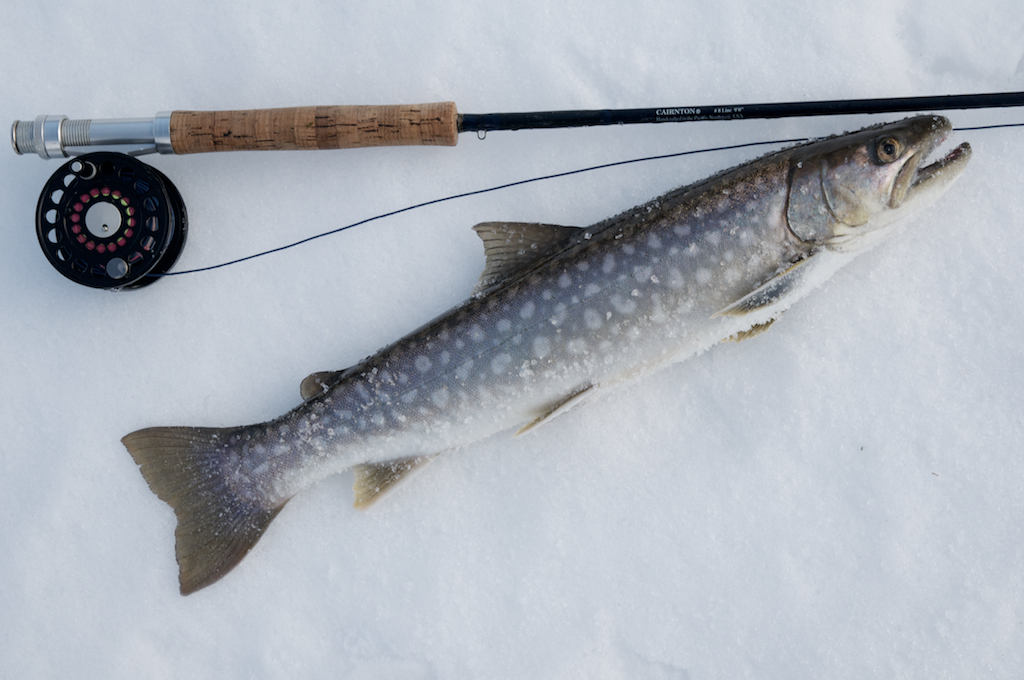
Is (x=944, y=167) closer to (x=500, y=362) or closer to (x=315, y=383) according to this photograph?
(x=500, y=362)

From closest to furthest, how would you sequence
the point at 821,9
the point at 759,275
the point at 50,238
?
the point at 759,275
the point at 50,238
the point at 821,9

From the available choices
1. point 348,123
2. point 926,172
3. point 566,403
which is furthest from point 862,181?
point 348,123

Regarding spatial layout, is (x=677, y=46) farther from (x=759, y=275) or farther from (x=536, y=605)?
(x=536, y=605)

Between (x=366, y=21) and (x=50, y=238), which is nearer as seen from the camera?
(x=50, y=238)

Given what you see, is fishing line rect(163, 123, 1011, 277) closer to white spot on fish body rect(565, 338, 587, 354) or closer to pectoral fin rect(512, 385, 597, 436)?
white spot on fish body rect(565, 338, 587, 354)

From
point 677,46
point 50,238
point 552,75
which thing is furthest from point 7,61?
point 677,46

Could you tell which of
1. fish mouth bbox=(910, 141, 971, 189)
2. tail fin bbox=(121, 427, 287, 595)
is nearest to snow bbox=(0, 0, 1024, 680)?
tail fin bbox=(121, 427, 287, 595)

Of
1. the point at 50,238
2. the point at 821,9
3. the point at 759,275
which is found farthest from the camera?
the point at 821,9
